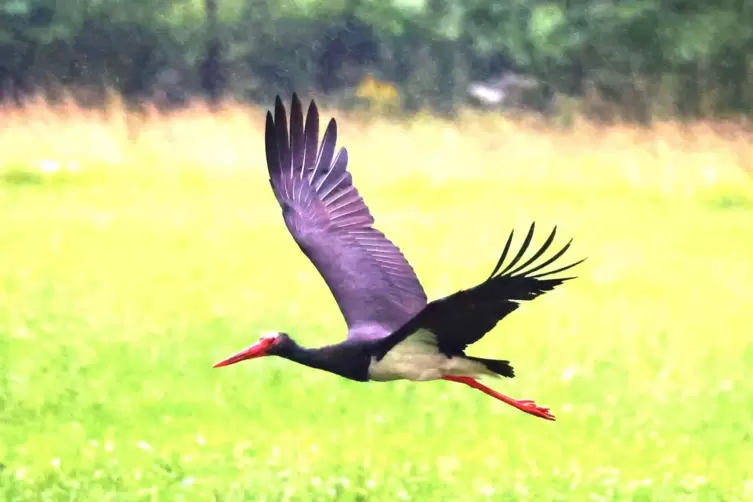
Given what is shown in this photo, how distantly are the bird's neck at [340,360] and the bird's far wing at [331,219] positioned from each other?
501 mm

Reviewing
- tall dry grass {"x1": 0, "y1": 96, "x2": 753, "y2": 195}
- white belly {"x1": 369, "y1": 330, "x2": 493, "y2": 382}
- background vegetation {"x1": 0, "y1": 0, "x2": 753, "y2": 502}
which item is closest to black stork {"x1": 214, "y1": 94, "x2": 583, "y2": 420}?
white belly {"x1": 369, "y1": 330, "x2": 493, "y2": 382}

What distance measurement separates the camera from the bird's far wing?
387cm

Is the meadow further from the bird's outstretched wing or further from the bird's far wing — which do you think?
the bird's outstretched wing

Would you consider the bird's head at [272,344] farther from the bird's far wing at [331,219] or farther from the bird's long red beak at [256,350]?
the bird's far wing at [331,219]

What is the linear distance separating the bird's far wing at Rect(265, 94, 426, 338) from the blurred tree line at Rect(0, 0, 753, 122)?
1209 centimetres

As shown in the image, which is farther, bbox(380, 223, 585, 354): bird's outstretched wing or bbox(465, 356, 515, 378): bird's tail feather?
bbox(465, 356, 515, 378): bird's tail feather

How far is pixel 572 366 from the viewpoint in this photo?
333 inches

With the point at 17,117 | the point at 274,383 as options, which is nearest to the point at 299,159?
the point at 274,383

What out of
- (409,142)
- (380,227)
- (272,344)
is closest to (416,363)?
(272,344)

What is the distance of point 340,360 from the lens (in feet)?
10.6

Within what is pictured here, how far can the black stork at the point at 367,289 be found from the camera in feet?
9.68

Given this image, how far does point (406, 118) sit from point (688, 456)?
403 inches

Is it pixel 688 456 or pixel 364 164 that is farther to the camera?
pixel 364 164

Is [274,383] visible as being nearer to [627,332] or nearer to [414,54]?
[627,332]
